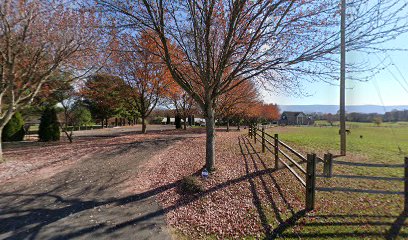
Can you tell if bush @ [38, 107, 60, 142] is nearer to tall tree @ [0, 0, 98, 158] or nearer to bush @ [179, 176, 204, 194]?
tall tree @ [0, 0, 98, 158]

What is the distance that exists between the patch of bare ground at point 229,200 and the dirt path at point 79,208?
45 centimetres

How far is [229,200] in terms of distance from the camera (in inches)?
181

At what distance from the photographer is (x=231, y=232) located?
11.4 feet

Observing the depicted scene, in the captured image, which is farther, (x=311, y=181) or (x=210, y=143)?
(x=210, y=143)

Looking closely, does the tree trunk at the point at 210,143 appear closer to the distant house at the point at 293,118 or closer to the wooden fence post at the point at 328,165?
the wooden fence post at the point at 328,165

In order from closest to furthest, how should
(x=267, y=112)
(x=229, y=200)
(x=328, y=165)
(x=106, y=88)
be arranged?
(x=328, y=165)
(x=229, y=200)
(x=106, y=88)
(x=267, y=112)

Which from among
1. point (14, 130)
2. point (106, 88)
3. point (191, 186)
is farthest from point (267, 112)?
point (191, 186)

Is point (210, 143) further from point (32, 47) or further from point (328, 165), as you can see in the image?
point (32, 47)

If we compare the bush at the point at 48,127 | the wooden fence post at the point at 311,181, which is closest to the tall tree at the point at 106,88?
the bush at the point at 48,127

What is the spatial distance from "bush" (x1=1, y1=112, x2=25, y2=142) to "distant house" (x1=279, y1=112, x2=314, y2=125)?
234 feet

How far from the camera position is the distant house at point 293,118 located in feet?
239

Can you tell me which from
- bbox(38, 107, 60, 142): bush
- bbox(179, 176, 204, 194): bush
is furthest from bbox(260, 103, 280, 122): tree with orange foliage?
bbox(179, 176, 204, 194): bush

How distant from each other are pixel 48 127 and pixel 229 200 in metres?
18.1

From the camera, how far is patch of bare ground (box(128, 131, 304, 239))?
358cm
